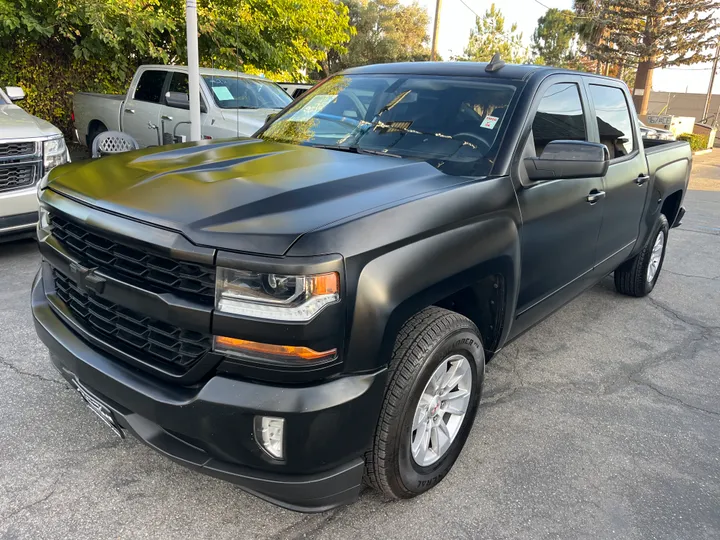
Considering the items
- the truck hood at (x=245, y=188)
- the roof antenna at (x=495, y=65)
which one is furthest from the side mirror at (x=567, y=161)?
the roof antenna at (x=495, y=65)

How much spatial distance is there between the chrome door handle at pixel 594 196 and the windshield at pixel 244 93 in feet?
17.9

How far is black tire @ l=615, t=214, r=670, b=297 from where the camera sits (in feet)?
16.1

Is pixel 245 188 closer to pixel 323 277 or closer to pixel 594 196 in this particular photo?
pixel 323 277

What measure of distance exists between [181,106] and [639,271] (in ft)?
19.0

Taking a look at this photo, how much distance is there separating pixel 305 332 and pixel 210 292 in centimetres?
34

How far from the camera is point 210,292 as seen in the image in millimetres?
1873

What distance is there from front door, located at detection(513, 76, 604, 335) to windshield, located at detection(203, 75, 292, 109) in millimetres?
5334

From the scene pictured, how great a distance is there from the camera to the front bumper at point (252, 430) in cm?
184

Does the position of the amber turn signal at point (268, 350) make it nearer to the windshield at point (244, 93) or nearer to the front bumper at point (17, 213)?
the front bumper at point (17, 213)

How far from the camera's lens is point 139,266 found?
6.68 feet

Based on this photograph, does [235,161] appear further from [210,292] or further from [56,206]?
[210,292]

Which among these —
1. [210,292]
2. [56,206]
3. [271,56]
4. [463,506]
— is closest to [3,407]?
[56,206]

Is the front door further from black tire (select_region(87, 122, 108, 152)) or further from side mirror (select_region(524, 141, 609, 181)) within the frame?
black tire (select_region(87, 122, 108, 152))

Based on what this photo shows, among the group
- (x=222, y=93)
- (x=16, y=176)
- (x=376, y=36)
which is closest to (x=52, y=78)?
(x=222, y=93)
